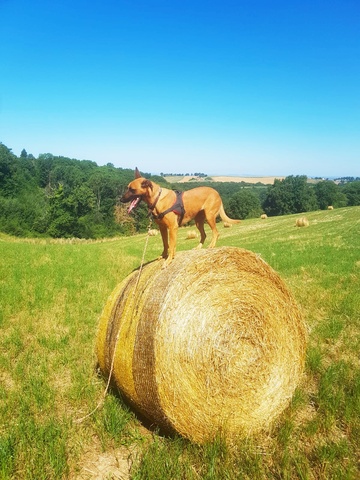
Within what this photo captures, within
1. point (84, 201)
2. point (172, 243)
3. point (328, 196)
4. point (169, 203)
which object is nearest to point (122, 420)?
point (172, 243)

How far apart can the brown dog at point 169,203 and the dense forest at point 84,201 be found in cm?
3920

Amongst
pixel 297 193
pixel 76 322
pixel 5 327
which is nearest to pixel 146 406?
pixel 76 322

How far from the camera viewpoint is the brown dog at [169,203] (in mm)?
4934

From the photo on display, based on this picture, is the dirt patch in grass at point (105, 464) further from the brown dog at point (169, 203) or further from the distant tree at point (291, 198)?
the distant tree at point (291, 198)

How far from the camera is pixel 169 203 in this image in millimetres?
5215

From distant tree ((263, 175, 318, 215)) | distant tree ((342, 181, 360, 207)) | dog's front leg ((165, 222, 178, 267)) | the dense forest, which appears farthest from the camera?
distant tree ((342, 181, 360, 207))

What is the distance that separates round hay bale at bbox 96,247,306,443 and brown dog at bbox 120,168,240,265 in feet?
2.36

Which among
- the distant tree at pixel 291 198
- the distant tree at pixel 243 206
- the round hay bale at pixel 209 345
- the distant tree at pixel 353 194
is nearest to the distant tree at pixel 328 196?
the distant tree at pixel 353 194

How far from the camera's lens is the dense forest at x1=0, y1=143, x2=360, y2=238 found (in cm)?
6047

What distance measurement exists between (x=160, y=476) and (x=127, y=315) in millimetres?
1902

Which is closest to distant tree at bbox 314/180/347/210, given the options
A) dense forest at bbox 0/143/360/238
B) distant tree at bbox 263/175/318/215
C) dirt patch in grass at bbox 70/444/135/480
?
dense forest at bbox 0/143/360/238

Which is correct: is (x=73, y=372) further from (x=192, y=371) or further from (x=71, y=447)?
(x=192, y=371)

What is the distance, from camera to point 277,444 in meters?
3.70

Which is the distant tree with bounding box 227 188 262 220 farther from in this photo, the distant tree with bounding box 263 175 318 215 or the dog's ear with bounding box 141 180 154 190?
the dog's ear with bounding box 141 180 154 190
